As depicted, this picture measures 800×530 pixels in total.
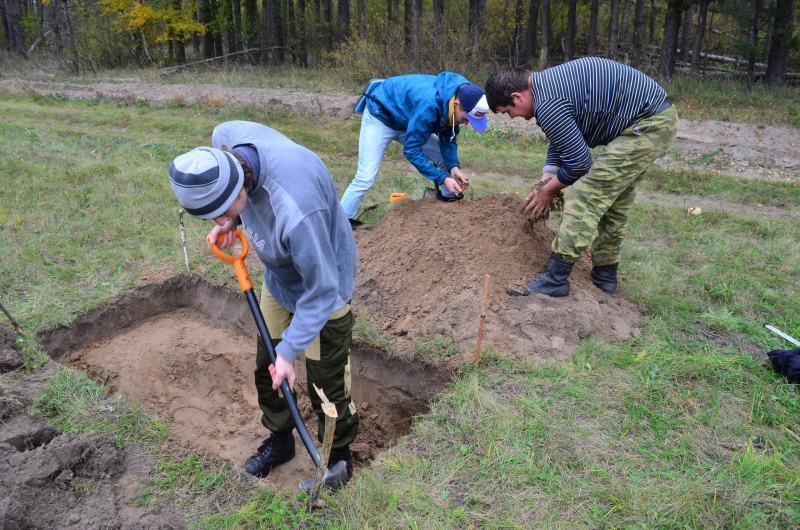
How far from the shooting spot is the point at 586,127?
12.7 ft

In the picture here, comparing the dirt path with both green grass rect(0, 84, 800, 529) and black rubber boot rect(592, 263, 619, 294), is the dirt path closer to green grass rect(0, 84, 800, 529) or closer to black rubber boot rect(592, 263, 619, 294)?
green grass rect(0, 84, 800, 529)

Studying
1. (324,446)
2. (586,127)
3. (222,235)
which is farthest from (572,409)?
(222,235)

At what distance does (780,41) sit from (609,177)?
1216 cm

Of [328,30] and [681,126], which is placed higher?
[328,30]

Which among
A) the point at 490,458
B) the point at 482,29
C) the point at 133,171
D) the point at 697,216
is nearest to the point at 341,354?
the point at 490,458

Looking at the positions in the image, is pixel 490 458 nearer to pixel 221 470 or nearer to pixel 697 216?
pixel 221 470

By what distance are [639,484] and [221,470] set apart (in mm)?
2164

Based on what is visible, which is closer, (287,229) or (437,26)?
(287,229)

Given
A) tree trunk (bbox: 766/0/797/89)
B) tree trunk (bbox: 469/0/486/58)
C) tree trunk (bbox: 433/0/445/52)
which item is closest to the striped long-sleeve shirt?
tree trunk (bbox: 469/0/486/58)

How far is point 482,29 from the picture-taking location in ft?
57.8

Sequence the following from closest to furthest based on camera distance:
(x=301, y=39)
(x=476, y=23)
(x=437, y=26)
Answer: (x=437, y=26), (x=476, y=23), (x=301, y=39)

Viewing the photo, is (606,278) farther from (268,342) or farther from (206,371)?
(206,371)

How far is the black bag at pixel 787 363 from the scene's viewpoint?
344cm

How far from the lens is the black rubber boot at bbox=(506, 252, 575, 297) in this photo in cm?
418
